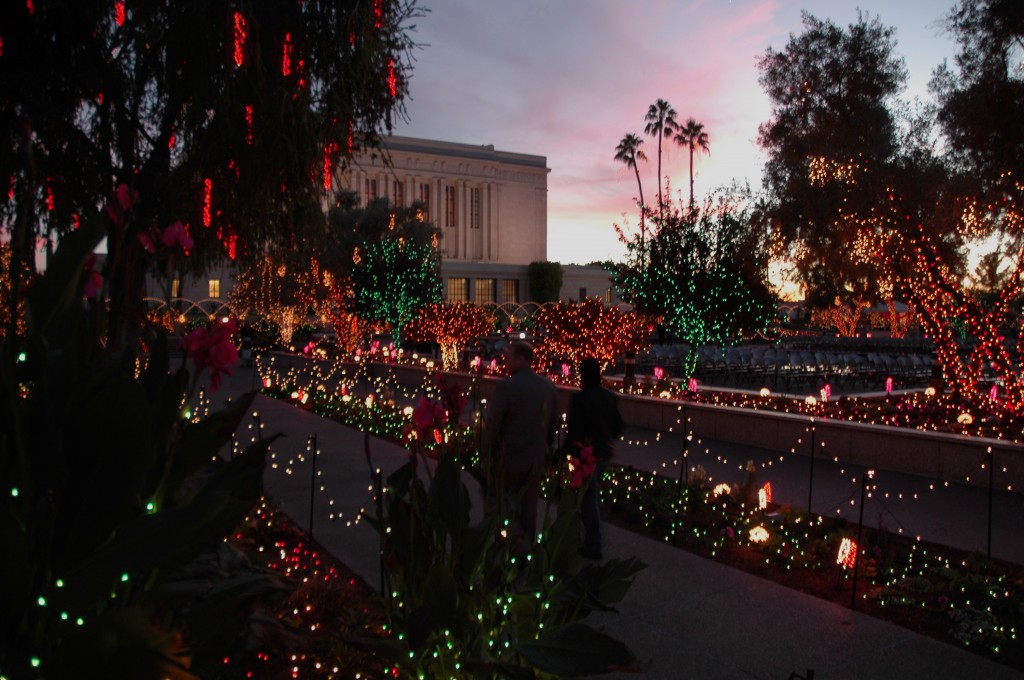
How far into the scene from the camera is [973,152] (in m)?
12.2

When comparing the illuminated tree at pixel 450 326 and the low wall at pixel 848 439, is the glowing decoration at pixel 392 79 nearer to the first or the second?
the low wall at pixel 848 439

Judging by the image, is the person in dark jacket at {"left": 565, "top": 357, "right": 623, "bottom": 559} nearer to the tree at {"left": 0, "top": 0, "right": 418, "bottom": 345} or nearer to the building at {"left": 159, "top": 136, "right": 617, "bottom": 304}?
the tree at {"left": 0, "top": 0, "right": 418, "bottom": 345}

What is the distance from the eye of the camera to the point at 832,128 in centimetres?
1340

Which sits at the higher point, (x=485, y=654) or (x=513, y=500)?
(x=513, y=500)

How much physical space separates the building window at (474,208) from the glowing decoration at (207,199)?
70.6 metres

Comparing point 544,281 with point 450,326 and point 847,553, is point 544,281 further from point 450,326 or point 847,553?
point 847,553

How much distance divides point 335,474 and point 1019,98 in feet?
35.9

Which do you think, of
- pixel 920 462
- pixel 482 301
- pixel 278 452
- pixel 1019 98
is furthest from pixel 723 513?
pixel 482 301

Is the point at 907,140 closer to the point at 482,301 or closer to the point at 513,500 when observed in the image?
the point at 513,500

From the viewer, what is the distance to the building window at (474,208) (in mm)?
77438

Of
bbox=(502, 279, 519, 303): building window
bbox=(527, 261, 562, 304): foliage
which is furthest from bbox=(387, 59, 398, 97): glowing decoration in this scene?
bbox=(502, 279, 519, 303): building window

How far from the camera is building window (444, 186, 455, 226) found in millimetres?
75938

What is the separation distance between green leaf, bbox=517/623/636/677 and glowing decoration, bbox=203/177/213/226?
5.78m

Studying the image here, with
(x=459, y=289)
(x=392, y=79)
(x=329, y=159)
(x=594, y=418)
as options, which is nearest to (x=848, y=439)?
(x=594, y=418)
